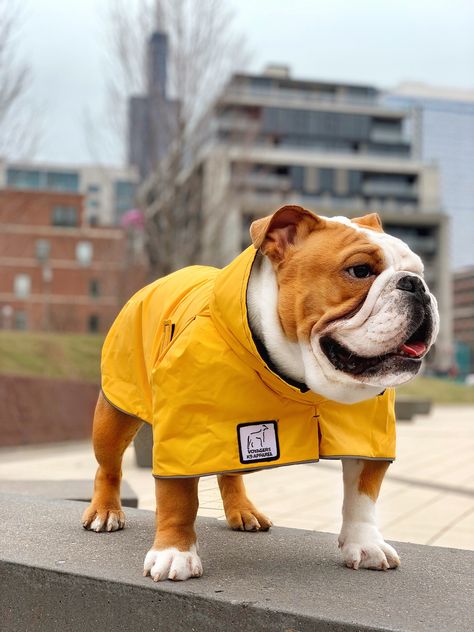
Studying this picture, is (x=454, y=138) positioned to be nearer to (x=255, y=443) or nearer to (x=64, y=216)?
(x=255, y=443)

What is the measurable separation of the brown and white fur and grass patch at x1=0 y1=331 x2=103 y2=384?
37.1ft

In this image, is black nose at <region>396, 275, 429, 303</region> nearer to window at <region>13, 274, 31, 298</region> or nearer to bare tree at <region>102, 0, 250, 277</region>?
bare tree at <region>102, 0, 250, 277</region>

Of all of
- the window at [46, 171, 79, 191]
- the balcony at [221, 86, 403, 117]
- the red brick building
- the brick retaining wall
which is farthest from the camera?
the balcony at [221, 86, 403, 117]

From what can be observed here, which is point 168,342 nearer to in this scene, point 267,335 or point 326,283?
point 267,335

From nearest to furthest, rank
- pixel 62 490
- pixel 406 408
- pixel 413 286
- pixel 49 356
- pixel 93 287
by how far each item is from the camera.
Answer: pixel 413 286
pixel 62 490
pixel 406 408
pixel 49 356
pixel 93 287

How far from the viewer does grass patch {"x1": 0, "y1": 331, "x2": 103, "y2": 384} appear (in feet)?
45.6

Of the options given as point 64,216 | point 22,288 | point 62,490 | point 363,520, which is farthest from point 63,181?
point 363,520

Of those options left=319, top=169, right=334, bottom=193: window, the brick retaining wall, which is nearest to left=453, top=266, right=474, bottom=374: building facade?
left=319, top=169, right=334, bottom=193: window

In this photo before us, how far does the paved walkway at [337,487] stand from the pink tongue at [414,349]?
894 millimetres

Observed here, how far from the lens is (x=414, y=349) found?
197 centimetres

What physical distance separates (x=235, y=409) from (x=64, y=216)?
48.8m

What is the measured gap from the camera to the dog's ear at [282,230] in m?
2.15

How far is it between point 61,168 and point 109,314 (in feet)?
82.5

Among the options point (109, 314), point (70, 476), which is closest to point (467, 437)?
point (70, 476)
